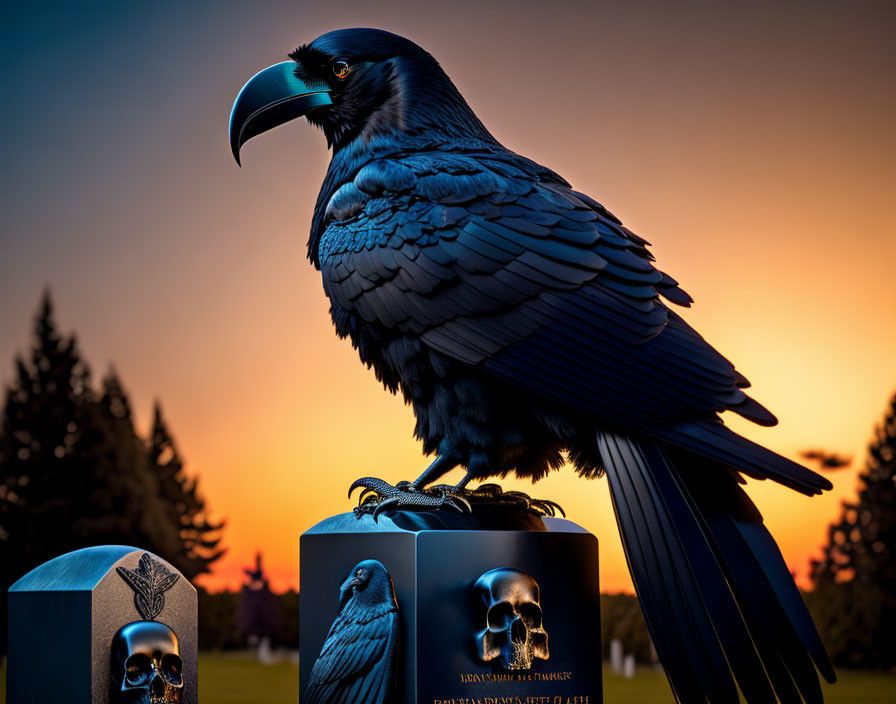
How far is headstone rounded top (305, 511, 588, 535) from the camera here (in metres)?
3.37

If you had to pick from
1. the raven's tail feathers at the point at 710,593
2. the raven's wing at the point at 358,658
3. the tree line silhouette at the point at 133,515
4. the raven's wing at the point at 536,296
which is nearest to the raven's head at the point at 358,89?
the raven's wing at the point at 536,296

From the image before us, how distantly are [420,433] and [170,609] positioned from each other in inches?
53.1

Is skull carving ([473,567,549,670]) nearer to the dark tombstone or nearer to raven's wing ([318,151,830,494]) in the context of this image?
the dark tombstone

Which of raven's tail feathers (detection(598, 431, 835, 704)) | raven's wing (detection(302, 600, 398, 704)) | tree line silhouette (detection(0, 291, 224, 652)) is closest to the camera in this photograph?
raven's tail feathers (detection(598, 431, 835, 704))

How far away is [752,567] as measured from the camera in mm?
3123

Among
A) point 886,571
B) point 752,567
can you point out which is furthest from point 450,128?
point 886,571

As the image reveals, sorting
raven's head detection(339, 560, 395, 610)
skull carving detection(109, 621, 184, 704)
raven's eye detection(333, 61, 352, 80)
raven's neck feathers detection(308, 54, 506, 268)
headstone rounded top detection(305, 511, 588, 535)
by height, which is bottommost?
skull carving detection(109, 621, 184, 704)

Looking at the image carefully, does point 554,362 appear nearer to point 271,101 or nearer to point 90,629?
point 271,101

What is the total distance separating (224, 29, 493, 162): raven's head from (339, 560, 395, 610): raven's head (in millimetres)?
1731

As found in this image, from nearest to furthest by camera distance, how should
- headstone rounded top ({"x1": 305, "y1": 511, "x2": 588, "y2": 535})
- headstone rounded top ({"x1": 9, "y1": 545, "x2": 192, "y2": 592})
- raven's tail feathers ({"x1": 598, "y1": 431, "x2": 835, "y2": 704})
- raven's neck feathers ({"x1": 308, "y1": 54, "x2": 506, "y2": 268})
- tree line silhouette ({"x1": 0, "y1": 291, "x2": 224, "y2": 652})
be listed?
1. raven's tail feathers ({"x1": 598, "y1": 431, "x2": 835, "y2": 704})
2. headstone rounded top ({"x1": 305, "y1": 511, "x2": 588, "y2": 535})
3. headstone rounded top ({"x1": 9, "y1": 545, "x2": 192, "y2": 592})
4. raven's neck feathers ({"x1": 308, "y1": 54, "x2": 506, "y2": 268})
5. tree line silhouette ({"x1": 0, "y1": 291, "x2": 224, "y2": 652})

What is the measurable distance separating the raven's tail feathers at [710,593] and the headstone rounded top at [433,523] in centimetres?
49

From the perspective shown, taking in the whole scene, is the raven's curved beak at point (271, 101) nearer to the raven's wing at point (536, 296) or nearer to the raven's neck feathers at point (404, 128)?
the raven's neck feathers at point (404, 128)

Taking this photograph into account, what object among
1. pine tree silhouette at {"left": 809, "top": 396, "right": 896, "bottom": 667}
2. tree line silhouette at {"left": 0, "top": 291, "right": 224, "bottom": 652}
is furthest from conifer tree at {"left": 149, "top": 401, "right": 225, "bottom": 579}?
pine tree silhouette at {"left": 809, "top": 396, "right": 896, "bottom": 667}

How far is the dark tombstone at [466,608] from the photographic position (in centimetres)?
322
